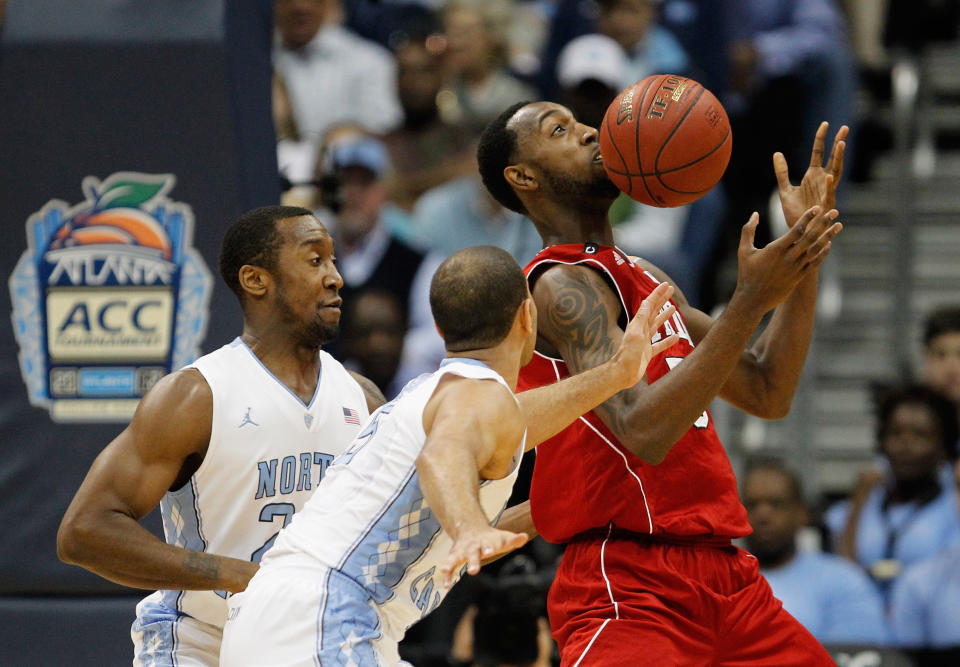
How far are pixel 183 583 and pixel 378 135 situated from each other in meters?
5.88

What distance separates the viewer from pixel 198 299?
5262 mm

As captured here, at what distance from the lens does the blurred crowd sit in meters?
7.30

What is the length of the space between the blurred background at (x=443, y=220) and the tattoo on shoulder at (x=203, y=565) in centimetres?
138

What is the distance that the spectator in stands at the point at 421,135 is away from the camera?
9.34 m

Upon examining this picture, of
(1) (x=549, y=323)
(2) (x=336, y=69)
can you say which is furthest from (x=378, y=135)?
(1) (x=549, y=323)

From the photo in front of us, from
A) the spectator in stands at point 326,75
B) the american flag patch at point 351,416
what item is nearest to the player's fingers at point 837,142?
the american flag patch at point 351,416

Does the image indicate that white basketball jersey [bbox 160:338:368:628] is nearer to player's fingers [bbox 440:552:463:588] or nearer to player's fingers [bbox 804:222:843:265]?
player's fingers [bbox 440:552:463:588]

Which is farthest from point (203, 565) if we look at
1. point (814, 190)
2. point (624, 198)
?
point (624, 198)

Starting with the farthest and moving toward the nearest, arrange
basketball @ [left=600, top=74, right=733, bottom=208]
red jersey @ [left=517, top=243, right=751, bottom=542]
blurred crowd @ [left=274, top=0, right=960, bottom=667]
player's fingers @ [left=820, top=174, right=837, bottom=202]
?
blurred crowd @ [left=274, top=0, right=960, bottom=667] < player's fingers @ [left=820, top=174, right=837, bottom=202] < basketball @ [left=600, top=74, right=733, bottom=208] < red jersey @ [left=517, top=243, right=751, bottom=542]

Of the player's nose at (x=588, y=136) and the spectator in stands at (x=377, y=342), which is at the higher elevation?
the player's nose at (x=588, y=136)

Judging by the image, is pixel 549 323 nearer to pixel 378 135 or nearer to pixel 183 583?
pixel 183 583

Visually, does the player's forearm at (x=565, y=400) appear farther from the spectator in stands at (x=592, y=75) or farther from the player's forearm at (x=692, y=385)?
the spectator in stands at (x=592, y=75)

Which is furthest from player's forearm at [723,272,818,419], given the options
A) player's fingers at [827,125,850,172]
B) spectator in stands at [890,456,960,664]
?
spectator in stands at [890,456,960,664]

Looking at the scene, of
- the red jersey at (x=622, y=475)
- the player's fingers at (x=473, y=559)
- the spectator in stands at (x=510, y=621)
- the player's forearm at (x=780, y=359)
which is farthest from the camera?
the spectator in stands at (x=510, y=621)
